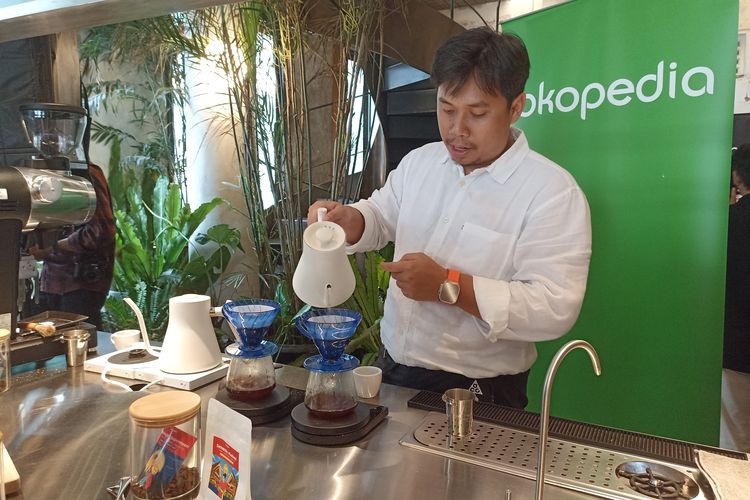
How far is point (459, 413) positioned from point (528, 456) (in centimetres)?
16

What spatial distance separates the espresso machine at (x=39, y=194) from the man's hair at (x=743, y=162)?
3.42 metres

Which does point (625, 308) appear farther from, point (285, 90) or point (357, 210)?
point (285, 90)

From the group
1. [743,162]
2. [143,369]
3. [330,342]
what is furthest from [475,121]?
[743,162]

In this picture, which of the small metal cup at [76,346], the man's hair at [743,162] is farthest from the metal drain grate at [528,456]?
the man's hair at [743,162]

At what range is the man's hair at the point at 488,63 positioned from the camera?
1617mm

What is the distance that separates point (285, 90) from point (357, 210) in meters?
1.92

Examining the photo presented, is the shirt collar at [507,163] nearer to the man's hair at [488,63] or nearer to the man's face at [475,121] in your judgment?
the man's face at [475,121]

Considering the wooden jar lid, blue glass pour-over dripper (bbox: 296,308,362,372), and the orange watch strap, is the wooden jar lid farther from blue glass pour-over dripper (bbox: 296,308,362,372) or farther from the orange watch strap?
the orange watch strap

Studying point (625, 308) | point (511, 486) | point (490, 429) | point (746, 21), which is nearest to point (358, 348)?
point (625, 308)

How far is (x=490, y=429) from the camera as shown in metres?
1.30

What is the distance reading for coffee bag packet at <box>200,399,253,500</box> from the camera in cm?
91

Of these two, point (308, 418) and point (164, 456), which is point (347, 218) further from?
point (164, 456)

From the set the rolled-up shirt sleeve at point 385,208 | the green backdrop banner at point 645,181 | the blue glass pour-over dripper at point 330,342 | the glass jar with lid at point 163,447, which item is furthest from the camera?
the green backdrop banner at point 645,181

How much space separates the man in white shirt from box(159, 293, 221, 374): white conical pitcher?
16.4 inches
